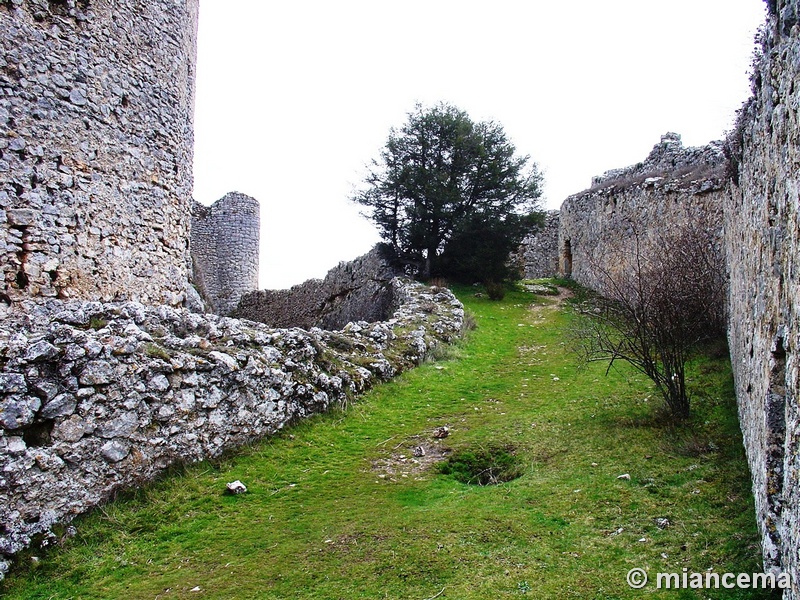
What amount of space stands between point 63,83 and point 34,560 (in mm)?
5900

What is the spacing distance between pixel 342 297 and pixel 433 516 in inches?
606

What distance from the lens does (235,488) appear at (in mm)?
6301

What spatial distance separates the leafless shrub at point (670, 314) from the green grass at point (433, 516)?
55cm

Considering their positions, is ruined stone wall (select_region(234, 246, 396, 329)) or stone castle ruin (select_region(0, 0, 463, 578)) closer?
stone castle ruin (select_region(0, 0, 463, 578))

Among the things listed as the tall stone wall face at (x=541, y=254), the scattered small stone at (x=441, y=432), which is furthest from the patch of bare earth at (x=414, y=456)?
the tall stone wall face at (x=541, y=254)

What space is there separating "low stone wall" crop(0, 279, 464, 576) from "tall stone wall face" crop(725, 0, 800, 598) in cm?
524


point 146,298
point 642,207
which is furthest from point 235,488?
point 642,207

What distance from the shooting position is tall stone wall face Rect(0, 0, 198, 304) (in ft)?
24.7

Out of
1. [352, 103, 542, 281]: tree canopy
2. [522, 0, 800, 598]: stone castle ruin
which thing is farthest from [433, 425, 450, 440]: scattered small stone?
[352, 103, 542, 281]: tree canopy

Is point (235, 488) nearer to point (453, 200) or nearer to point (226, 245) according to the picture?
point (453, 200)

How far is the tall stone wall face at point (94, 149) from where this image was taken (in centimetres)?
753

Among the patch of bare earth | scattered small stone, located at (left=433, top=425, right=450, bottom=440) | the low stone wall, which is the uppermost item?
the low stone wall

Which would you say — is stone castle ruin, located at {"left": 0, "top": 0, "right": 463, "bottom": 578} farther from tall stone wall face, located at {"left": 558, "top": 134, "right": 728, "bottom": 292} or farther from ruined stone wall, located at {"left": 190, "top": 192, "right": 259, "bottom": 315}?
ruined stone wall, located at {"left": 190, "top": 192, "right": 259, "bottom": 315}

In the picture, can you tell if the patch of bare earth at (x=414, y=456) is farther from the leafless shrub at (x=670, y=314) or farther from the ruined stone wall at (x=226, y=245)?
the ruined stone wall at (x=226, y=245)
